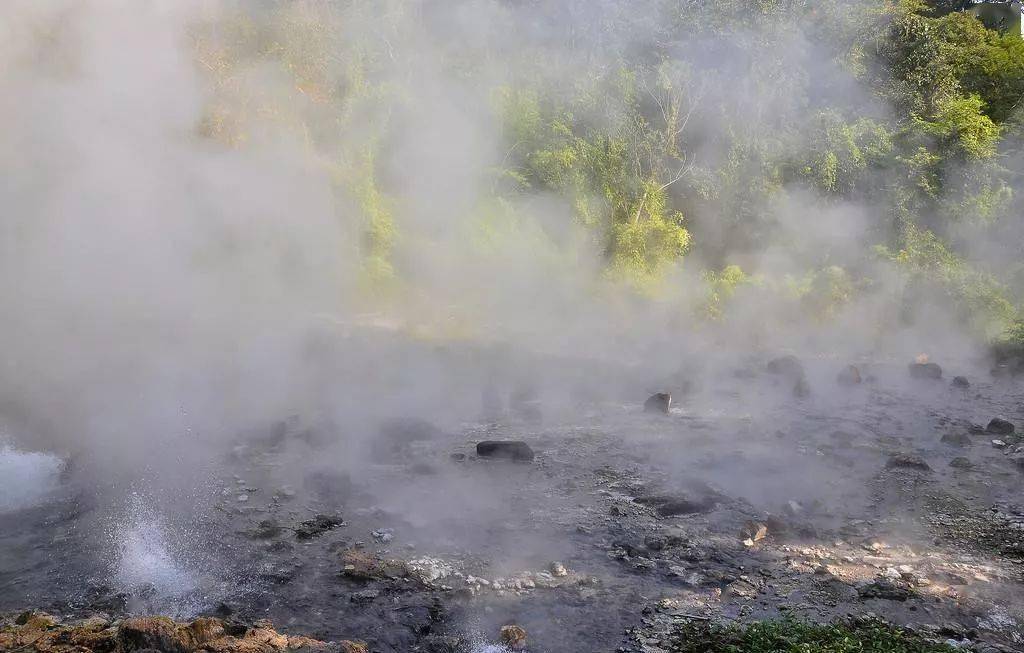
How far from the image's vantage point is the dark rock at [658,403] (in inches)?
285

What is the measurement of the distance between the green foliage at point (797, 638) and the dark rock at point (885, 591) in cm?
30

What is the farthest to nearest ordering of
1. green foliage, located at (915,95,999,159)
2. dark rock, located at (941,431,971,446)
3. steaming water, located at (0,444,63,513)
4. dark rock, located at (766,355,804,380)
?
green foliage, located at (915,95,999,159) < dark rock, located at (766,355,804,380) < dark rock, located at (941,431,971,446) < steaming water, located at (0,444,63,513)

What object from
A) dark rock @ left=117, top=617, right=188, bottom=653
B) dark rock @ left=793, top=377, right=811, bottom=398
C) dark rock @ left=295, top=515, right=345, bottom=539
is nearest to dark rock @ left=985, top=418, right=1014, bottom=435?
dark rock @ left=793, top=377, right=811, bottom=398

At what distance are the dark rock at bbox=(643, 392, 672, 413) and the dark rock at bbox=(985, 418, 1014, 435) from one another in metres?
2.95

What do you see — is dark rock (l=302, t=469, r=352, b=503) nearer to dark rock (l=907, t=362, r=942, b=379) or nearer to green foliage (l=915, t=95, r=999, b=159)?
dark rock (l=907, t=362, r=942, b=379)

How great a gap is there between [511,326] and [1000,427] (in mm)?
5980

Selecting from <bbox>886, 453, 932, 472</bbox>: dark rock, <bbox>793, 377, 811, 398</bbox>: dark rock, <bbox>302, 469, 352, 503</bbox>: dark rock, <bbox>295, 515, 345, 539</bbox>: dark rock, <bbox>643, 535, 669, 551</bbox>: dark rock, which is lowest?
<bbox>793, 377, 811, 398</bbox>: dark rock

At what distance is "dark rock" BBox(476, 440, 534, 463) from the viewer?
5.79m

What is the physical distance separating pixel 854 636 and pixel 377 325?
23.6ft

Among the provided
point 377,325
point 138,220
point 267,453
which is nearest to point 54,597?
point 267,453

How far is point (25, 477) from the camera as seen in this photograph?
498 centimetres

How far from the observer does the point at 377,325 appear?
31.1 feet

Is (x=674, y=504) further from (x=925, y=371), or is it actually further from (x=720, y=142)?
(x=720, y=142)

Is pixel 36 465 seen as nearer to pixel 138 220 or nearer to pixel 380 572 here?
pixel 138 220
